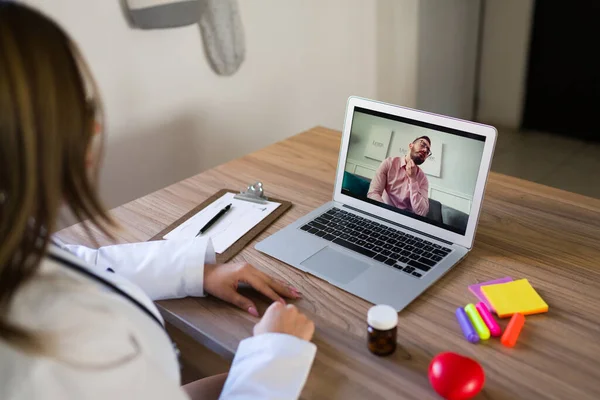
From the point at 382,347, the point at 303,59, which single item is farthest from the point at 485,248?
the point at 303,59

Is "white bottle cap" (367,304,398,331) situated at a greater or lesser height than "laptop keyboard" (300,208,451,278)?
greater

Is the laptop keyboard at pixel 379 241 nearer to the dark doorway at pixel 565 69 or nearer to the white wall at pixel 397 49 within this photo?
the white wall at pixel 397 49

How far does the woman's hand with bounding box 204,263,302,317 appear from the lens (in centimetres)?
90

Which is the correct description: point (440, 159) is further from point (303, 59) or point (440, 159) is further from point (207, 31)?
point (303, 59)

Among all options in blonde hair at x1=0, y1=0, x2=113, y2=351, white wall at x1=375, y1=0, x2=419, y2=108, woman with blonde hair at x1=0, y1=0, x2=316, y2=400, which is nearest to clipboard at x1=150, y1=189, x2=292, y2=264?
woman with blonde hair at x1=0, y1=0, x2=316, y2=400

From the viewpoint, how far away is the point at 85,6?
52.4 inches

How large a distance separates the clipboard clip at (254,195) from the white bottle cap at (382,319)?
1.66 feet

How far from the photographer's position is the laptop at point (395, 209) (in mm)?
950

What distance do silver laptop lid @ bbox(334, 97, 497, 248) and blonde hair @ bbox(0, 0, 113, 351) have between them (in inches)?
25.3

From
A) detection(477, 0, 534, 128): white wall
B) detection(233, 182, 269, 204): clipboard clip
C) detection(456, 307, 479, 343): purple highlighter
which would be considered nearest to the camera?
detection(456, 307, 479, 343): purple highlighter

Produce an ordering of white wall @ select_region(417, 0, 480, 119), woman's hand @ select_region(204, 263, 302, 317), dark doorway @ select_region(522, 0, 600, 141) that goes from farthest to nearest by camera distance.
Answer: dark doorway @ select_region(522, 0, 600, 141) < white wall @ select_region(417, 0, 480, 119) < woman's hand @ select_region(204, 263, 302, 317)

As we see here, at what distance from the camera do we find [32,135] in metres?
0.51

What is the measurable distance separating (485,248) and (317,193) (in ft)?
1.32

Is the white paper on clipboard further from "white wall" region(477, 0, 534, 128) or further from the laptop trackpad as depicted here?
"white wall" region(477, 0, 534, 128)
